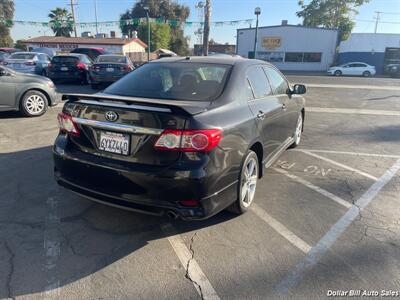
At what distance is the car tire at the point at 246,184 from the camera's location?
3.34m

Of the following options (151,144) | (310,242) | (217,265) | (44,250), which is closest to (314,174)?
(310,242)

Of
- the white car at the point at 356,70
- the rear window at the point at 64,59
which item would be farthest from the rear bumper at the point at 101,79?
the white car at the point at 356,70

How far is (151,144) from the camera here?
8.95ft

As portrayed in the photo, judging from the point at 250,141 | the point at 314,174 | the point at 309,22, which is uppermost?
the point at 309,22

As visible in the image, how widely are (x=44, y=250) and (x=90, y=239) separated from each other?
0.40m

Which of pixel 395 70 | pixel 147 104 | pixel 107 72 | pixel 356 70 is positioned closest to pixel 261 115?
pixel 147 104

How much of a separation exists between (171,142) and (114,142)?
57cm

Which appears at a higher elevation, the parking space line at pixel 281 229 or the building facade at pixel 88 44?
the building facade at pixel 88 44

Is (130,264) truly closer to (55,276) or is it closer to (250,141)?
(55,276)

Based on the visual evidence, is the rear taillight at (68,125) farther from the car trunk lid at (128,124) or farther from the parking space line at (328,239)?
the parking space line at (328,239)

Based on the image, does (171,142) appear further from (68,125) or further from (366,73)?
(366,73)

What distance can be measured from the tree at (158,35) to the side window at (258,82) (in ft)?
185

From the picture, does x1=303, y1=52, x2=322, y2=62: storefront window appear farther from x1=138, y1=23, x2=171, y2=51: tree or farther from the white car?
x1=138, y1=23, x2=171, y2=51: tree

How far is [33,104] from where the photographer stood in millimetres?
8180
